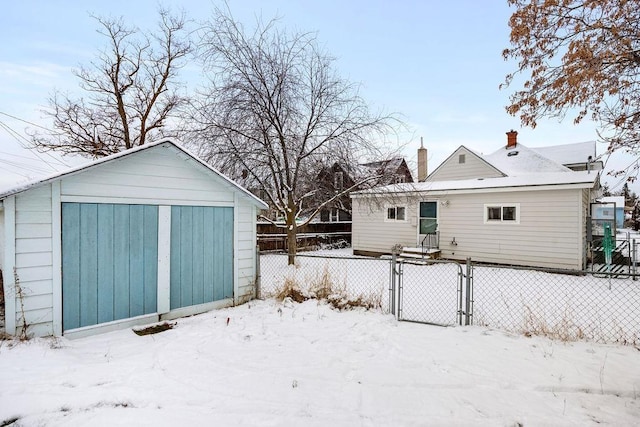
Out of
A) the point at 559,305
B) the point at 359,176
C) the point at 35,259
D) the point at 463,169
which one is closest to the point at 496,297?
the point at 559,305

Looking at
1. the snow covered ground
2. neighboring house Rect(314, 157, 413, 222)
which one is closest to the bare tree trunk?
neighboring house Rect(314, 157, 413, 222)

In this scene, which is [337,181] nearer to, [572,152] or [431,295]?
[431,295]

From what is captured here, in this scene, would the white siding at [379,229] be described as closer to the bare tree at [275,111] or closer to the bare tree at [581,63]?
the bare tree at [275,111]

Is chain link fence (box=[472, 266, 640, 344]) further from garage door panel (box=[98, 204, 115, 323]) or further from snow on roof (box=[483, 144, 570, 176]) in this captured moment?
snow on roof (box=[483, 144, 570, 176])

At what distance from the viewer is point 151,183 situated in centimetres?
528

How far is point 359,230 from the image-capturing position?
571 inches

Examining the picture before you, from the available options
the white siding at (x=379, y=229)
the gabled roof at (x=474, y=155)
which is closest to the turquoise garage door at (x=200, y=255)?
the white siding at (x=379, y=229)

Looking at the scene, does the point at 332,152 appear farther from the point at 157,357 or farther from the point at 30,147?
the point at 30,147

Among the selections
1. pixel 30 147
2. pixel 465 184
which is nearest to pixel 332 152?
pixel 465 184

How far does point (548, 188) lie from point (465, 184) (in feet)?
8.80

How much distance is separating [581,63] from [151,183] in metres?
6.06

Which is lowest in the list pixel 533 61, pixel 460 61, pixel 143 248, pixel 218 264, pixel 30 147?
pixel 218 264

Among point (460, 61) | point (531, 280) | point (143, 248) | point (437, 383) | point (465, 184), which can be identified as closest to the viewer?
point (437, 383)

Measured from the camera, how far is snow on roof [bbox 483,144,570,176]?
1755 cm
